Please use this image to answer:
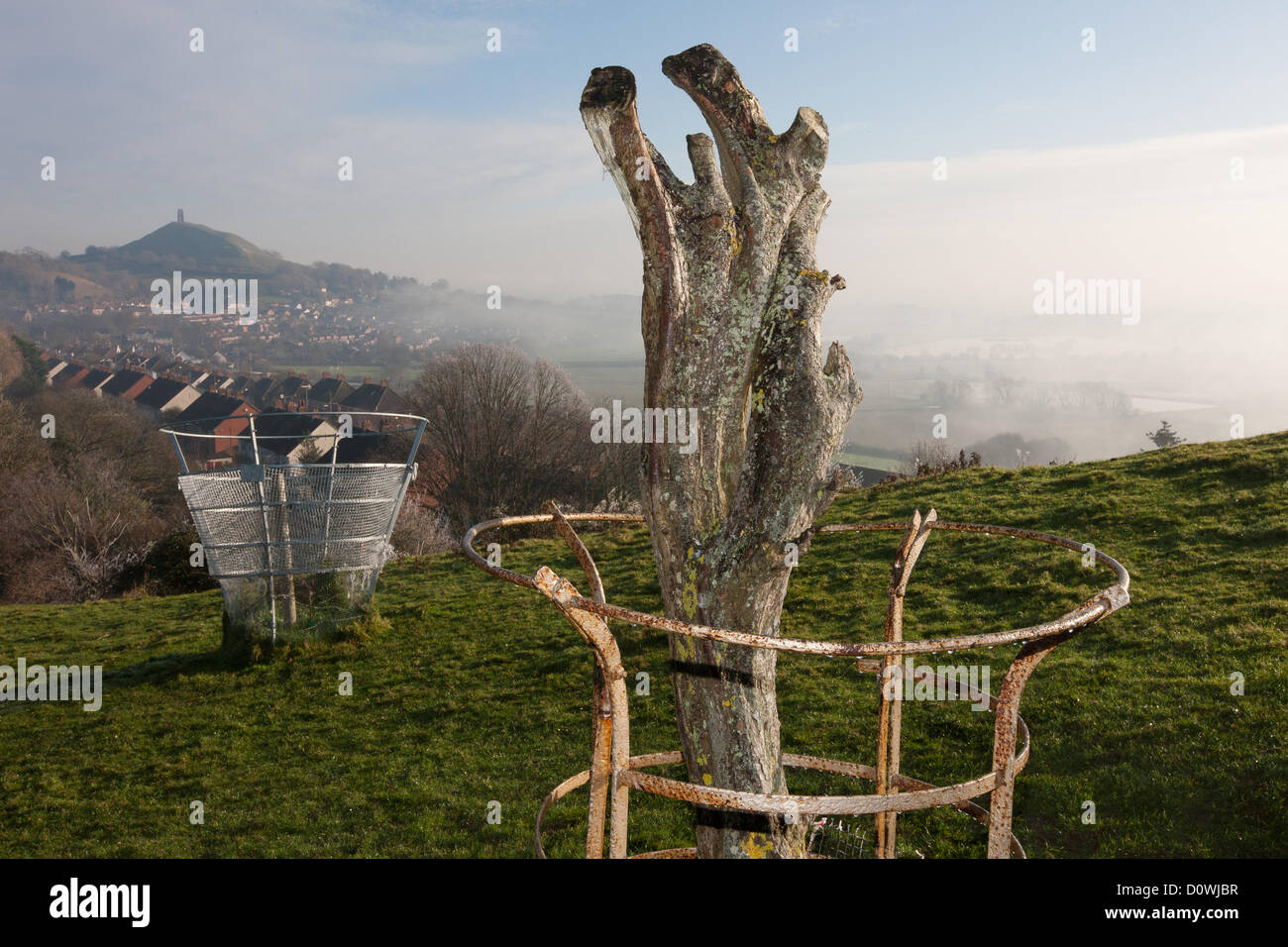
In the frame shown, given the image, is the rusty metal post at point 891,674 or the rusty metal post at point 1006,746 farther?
the rusty metal post at point 891,674

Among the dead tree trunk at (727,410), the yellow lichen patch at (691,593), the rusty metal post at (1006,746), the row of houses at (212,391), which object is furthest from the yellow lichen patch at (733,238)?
the row of houses at (212,391)

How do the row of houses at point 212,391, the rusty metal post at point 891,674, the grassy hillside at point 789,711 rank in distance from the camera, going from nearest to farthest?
1. the rusty metal post at point 891,674
2. the grassy hillside at point 789,711
3. the row of houses at point 212,391

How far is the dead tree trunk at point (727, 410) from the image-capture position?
3492mm

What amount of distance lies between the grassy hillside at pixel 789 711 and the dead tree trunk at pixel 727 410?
10.2 feet

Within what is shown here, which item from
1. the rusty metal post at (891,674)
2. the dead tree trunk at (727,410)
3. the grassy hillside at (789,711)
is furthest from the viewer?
the grassy hillside at (789,711)

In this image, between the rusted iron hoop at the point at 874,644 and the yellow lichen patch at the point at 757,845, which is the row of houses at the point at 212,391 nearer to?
the yellow lichen patch at the point at 757,845

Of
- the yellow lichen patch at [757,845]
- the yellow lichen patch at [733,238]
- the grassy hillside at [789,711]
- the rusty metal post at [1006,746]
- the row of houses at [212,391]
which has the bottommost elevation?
the grassy hillside at [789,711]

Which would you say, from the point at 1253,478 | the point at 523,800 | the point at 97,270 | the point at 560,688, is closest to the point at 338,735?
the point at 560,688

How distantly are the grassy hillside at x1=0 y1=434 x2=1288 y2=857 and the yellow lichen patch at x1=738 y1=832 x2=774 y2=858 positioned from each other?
2.78 m

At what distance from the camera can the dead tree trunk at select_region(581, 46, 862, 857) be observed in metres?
3.49

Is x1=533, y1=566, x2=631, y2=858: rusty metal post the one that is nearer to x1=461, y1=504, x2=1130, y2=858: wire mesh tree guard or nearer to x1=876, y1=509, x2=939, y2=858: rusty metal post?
x1=461, y1=504, x2=1130, y2=858: wire mesh tree guard

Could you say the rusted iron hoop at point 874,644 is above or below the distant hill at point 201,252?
below

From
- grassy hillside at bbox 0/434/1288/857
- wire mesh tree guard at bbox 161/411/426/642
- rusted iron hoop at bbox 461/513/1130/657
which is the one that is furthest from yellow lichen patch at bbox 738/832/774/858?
wire mesh tree guard at bbox 161/411/426/642
